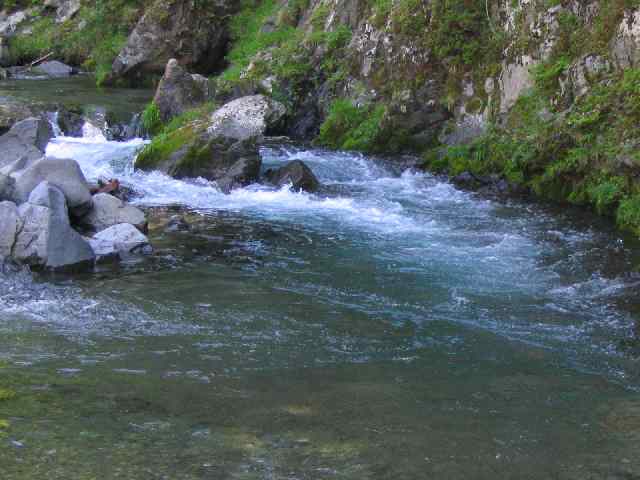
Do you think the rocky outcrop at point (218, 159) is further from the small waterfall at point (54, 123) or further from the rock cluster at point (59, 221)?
the small waterfall at point (54, 123)

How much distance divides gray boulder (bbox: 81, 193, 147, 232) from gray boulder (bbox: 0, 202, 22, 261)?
143cm

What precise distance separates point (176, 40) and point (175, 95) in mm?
7987

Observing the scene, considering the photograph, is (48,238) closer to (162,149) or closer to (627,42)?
(162,149)

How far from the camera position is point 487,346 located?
26.1ft

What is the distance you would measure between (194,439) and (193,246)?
20.7ft

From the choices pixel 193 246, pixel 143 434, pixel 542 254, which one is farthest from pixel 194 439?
pixel 542 254

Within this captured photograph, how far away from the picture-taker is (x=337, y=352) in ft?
25.2

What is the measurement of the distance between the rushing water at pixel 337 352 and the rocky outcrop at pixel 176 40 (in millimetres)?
13916

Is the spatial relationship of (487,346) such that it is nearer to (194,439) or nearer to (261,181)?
(194,439)

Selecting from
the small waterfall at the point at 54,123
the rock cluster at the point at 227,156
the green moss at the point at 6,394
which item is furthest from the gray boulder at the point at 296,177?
the green moss at the point at 6,394

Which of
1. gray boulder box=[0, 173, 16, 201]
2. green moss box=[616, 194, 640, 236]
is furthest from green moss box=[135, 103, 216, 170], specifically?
green moss box=[616, 194, 640, 236]

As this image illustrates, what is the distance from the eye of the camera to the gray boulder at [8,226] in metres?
10.4

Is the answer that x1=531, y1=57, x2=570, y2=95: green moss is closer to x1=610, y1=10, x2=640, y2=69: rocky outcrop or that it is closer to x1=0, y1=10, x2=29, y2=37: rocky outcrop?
x1=610, y1=10, x2=640, y2=69: rocky outcrop

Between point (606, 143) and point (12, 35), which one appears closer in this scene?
point (606, 143)
